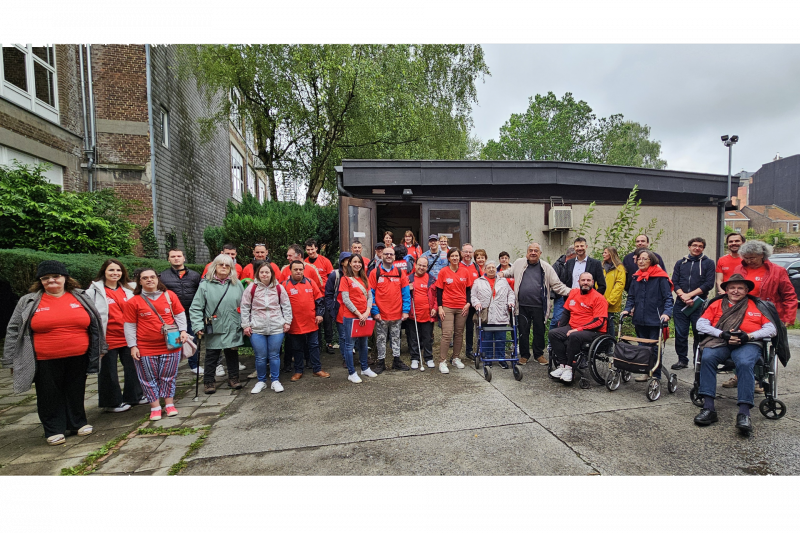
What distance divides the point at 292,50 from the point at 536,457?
45.6ft

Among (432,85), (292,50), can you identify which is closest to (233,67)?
(292,50)

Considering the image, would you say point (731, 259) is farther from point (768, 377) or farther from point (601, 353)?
point (601, 353)

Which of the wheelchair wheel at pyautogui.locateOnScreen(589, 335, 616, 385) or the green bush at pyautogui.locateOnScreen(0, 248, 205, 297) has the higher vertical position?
the green bush at pyautogui.locateOnScreen(0, 248, 205, 297)

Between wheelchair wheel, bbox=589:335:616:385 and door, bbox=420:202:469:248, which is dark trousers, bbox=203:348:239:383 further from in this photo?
door, bbox=420:202:469:248

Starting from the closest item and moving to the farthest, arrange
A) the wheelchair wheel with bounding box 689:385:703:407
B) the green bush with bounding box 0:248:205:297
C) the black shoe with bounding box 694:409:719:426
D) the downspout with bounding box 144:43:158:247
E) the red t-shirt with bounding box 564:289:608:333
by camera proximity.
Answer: the black shoe with bounding box 694:409:719:426 < the wheelchair wheel with bounding box 689:385:703:407 < the red t-shirt with bounding box 564:289:608:333 < the green bush with bounding box 0:248:205:297 < the downspout with bounding box 144:43:158:247

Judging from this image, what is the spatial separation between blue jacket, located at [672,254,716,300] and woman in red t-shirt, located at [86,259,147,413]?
24.3 ft

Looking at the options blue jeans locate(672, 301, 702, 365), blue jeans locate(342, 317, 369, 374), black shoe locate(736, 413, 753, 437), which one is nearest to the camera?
black shoe locate(736, 413, 753, 437)

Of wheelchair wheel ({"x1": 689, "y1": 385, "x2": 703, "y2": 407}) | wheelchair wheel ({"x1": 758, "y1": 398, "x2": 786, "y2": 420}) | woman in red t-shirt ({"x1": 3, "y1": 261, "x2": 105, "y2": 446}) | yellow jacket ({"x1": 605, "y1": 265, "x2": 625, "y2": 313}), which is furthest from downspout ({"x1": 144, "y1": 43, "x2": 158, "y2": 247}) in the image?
wheelchair wheel ({"x1": 758, "y1": 398, "x2": 786, "y2": 420})

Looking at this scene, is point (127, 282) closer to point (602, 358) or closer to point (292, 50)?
point (602, 358)

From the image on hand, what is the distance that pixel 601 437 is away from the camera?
12.2ft

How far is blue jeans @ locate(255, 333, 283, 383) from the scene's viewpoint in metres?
5.36

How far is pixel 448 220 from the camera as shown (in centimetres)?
979

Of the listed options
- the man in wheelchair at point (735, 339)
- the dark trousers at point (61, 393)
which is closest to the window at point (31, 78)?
the dark trousers at point (61, 393)

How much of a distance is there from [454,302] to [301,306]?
229cm
